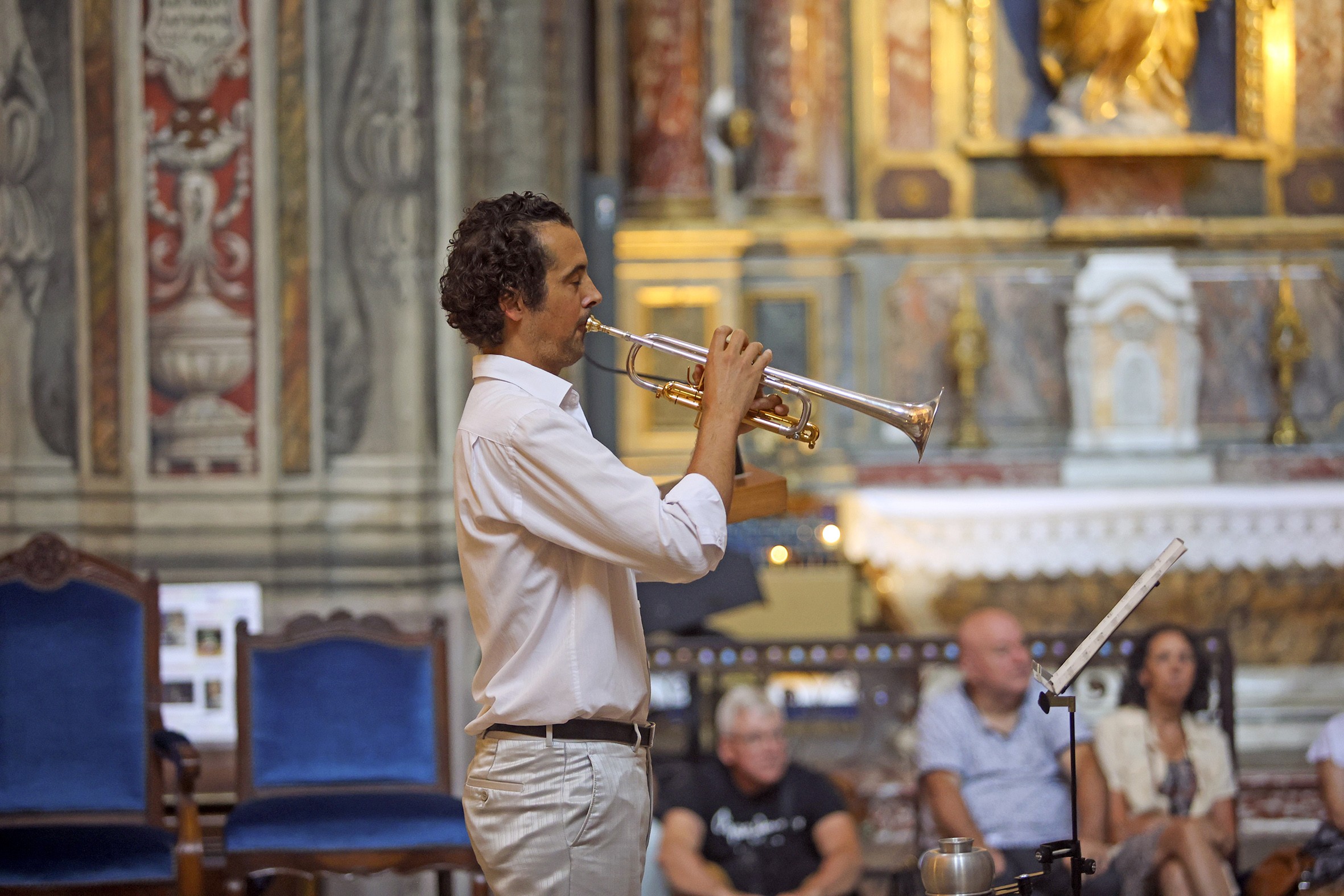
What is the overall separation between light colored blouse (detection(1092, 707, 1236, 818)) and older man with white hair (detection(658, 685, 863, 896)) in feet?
2.62

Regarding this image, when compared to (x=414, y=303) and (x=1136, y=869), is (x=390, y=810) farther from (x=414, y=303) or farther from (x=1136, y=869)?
(x=1136, y=869)

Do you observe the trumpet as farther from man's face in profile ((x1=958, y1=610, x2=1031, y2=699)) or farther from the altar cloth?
the altar cloth

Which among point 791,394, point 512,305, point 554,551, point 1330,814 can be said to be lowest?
point 1330,814

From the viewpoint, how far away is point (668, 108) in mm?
8242

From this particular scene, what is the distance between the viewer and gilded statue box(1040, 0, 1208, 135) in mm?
8133

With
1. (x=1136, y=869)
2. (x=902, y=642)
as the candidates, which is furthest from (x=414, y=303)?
(x=1136, y=869)

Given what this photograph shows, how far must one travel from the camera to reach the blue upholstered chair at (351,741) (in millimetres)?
4090

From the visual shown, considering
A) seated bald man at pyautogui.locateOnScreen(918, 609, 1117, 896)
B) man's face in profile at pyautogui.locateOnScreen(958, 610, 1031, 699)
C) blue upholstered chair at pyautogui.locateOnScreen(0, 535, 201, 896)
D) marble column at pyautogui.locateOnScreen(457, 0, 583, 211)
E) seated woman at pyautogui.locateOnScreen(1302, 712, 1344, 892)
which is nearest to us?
blue upholstered chair at pyautogui.locateOnScreen(0, 535, 201, 896)

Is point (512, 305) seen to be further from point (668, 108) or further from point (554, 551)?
point (668, 108)

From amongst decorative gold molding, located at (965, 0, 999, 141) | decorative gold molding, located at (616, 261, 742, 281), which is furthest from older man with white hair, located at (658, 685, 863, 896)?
decorative gold molding, located at (965, 0, 999, 141)

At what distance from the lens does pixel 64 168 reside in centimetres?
512

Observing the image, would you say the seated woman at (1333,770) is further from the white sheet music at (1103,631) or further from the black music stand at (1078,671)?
the white sheet music at (1103,631)

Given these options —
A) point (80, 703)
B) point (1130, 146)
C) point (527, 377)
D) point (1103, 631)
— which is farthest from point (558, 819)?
point (1130, 146)

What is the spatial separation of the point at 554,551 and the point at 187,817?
2.03 m
